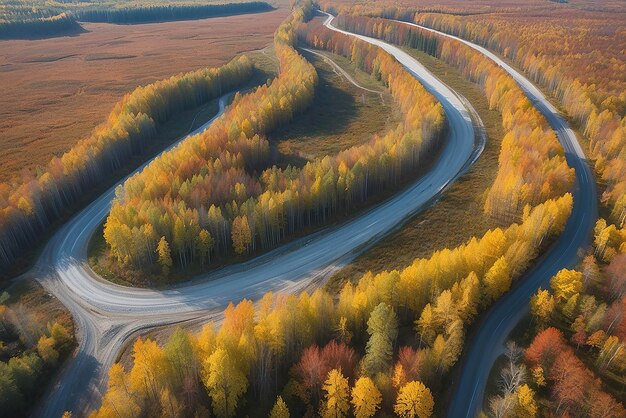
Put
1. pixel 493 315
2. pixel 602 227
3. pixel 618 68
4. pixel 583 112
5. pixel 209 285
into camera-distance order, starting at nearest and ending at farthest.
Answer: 1. pixel 493 315
2. pixel 209 285
3. pixel 602 227
4. pixel 583 112
5. pixel 618 68

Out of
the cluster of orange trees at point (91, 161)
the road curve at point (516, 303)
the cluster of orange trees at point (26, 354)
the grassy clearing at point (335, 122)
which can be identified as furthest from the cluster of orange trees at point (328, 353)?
the grassy clearing at point (335, 122)

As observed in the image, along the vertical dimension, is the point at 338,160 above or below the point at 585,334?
above

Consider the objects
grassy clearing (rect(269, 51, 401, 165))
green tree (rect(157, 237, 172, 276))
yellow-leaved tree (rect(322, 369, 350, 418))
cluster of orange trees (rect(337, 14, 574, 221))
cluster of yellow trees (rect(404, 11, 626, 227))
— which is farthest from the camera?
grassy clearing (rect(269, 51, 401, 165))

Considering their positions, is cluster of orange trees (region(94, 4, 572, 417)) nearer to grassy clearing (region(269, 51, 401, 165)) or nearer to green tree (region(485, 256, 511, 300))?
green tree (region(485, 256, 511, 300))

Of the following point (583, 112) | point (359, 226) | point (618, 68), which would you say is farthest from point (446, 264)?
point (618, 68)

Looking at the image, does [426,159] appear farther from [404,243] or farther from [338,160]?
[404,243]

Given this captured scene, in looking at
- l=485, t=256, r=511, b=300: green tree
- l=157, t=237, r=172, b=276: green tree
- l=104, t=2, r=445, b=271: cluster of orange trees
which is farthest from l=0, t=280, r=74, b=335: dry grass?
l=485, t=256, r=511, b=300: green tree

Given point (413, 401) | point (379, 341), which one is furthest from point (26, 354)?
point (413, 401)
